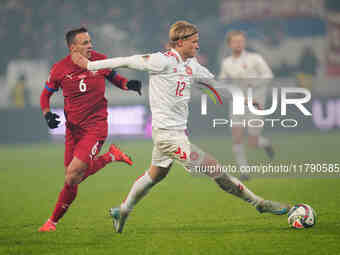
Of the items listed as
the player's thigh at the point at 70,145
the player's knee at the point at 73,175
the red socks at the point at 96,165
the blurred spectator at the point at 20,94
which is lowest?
the player's knee at the point at 73,175

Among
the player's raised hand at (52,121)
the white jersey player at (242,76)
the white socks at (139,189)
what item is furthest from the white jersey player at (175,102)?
the white jersey player at (242,76)

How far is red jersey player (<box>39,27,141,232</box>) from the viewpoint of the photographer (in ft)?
21.2

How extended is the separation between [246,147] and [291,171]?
2.77 feet

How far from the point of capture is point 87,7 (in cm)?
2703

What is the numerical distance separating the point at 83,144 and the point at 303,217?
231 cm

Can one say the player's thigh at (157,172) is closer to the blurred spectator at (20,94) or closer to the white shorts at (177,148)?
the white shorts at (177,148)

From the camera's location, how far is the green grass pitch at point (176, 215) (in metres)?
5.41

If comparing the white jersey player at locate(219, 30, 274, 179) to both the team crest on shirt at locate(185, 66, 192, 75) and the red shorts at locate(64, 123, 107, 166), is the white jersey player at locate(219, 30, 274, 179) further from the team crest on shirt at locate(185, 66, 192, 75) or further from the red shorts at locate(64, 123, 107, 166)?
the team crest on shirt at locate(185, 66, 192, 75)

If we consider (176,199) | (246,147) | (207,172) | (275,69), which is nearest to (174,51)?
(207,172)

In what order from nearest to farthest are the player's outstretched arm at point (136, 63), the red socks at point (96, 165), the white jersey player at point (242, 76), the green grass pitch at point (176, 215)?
1. the green grass pitch at point (176, 215)
2. the player's outstretched arm at point (136, 63)
3. the red socks at point (96, 165)
4. the white jersey player at point (242, 76)

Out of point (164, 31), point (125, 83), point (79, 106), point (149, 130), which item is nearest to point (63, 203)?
point (79, 106)

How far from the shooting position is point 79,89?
664 centimetres

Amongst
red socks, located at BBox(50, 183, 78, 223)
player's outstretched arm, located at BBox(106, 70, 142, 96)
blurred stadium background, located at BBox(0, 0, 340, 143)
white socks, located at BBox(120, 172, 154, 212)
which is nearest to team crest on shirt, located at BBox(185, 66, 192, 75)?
player's outstretched arm, located at BBox(106, 70, 142, 96)
